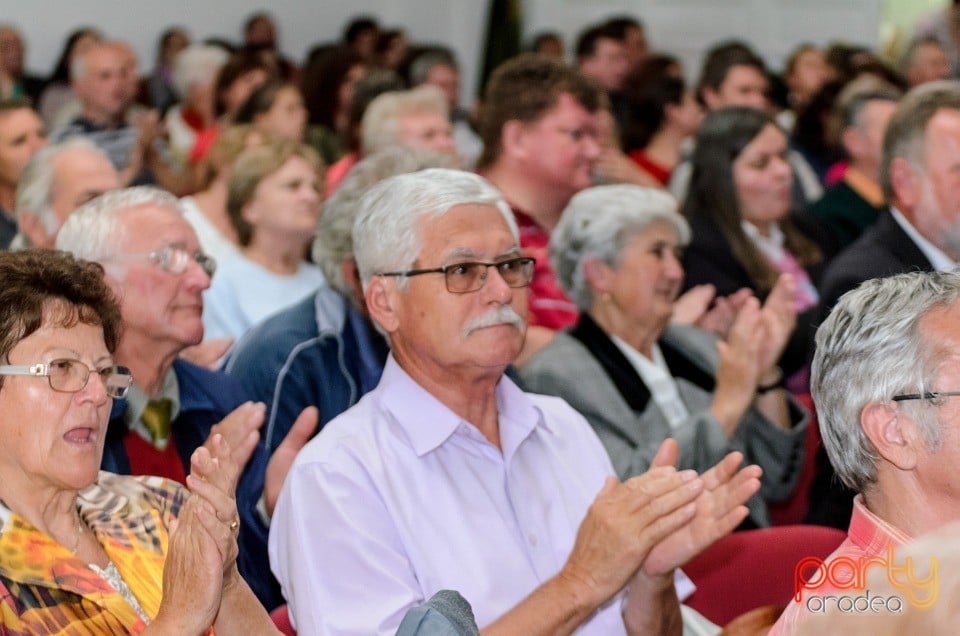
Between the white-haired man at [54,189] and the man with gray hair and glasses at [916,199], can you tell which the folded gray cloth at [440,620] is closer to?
the man with gray hair and glasses at [916,199]

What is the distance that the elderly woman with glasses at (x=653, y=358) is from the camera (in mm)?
2992

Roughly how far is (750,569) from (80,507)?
1.21m

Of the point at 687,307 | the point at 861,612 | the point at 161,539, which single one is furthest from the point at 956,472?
the point at 687,307

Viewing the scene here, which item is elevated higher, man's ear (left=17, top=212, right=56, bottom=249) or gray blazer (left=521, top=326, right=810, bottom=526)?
man's ear (left=17, top=212, right=56, bottom=249)

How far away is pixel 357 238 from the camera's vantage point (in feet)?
8.30

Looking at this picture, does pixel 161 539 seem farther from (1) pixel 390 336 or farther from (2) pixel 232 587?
(1) pixel 390 336

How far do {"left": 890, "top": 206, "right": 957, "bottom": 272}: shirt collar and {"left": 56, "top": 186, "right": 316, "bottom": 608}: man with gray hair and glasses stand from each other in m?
1.78

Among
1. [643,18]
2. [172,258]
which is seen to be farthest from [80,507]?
[643,18]

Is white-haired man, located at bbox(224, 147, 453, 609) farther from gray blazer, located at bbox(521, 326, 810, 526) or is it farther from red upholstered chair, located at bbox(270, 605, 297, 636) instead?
red upholstered chair, located at bbox(270, 605, 297, 636)

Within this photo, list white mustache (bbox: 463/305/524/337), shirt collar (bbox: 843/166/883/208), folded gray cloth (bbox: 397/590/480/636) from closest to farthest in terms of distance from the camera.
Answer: folded gray cloth (bbox: 397/590/480/636) → white mustache (bbox: 463/305/524/337) → shirt collar (bbox: 843/166/883/208)

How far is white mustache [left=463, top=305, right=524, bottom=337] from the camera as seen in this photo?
7.72 feet

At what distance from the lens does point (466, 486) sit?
89.6 inches

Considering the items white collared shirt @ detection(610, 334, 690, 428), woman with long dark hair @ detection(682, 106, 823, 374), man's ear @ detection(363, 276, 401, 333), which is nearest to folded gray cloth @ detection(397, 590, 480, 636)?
man's ear @ detection(363, 276, 401, 333)

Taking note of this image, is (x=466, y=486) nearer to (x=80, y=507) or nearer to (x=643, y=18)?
(x=80, y=507)
